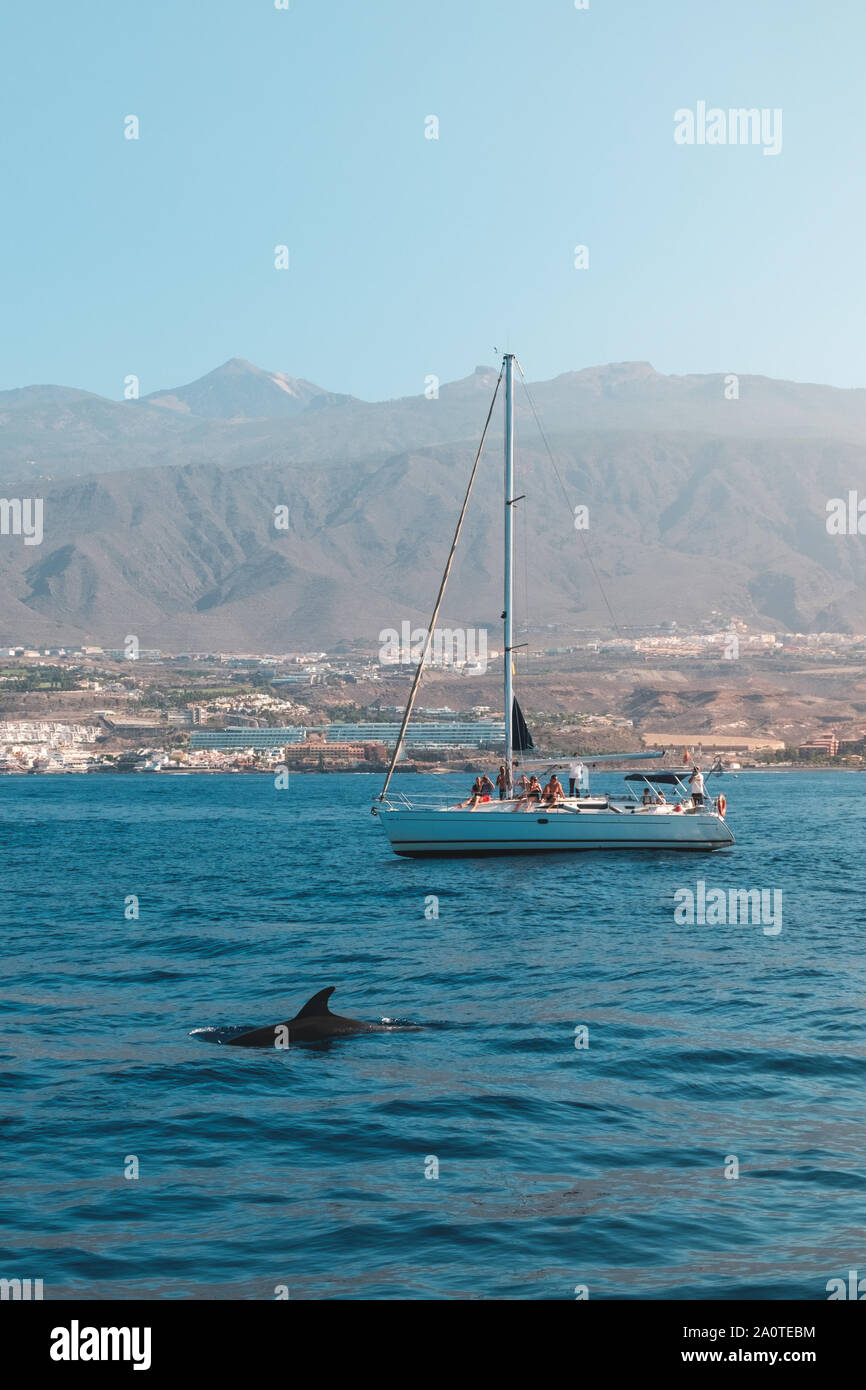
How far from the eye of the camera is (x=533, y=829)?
189 feet

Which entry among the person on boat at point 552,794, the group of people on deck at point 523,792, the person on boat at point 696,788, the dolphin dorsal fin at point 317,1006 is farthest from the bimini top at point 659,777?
the dolphin dorsal fin at point 317,1006

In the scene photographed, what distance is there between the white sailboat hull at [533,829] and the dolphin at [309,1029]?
32014mm

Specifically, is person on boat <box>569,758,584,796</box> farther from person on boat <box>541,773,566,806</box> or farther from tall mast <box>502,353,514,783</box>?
tall mast <box>502,353,514,783</box>

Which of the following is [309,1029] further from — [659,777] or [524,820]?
[659,777]

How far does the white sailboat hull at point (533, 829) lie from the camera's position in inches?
2254

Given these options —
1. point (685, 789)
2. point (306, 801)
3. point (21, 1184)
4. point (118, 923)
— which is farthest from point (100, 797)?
point (21, 1184)

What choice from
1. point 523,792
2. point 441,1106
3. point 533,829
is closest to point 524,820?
point 533,829

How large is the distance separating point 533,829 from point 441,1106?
124 feet

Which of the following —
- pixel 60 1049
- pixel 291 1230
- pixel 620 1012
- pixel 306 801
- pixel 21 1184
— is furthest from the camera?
pixel 306 801

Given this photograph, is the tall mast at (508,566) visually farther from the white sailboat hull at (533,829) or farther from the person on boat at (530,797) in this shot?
the white sailboat hull at (533,829)
